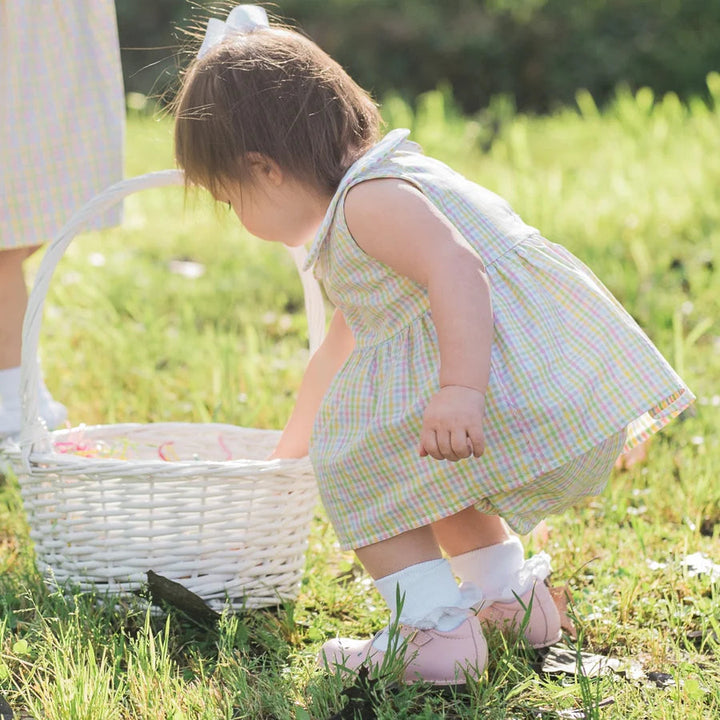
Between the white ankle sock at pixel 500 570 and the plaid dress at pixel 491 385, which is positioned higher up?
the plaid dress at pixel 491 385

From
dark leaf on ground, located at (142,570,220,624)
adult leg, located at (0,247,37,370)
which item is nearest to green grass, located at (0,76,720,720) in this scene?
dark leaf on ground, located at (142,570,220,624)

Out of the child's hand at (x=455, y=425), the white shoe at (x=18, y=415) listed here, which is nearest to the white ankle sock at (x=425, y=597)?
the child's hand at (x=455, y=425)

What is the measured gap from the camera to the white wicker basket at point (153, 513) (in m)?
1.85

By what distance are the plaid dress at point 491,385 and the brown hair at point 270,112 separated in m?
0.08

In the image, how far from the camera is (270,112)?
1702 millimetres

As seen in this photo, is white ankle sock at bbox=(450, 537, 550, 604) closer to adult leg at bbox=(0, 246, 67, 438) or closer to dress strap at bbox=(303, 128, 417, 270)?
dress strap at bbox=(303, 128, 417, 270)

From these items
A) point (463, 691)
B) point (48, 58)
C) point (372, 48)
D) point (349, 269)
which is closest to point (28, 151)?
point (48, 58)

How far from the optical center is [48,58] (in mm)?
2488

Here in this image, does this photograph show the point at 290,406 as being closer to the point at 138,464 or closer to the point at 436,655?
the point at 138,464

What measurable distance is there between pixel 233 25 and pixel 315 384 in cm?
66

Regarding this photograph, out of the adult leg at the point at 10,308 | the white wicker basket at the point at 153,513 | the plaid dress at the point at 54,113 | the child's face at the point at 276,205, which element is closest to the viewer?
the child's face at the point at 276,205

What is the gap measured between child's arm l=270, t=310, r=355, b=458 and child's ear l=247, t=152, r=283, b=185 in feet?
1.09

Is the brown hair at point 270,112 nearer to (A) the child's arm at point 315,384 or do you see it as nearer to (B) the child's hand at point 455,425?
(A) the child's arm at point 315,384

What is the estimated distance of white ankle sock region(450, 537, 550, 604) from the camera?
1804 millimetres
